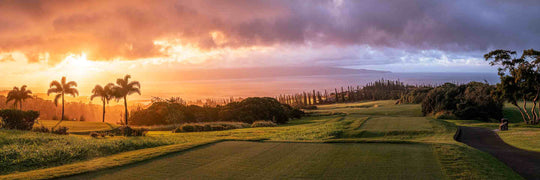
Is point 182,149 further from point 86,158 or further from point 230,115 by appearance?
point 230,115

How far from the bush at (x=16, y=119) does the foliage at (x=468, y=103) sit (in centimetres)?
4985

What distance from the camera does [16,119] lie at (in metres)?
23.4

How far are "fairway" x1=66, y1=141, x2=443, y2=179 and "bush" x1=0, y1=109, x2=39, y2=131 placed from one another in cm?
1622

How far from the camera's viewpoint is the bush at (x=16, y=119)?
75.5ft

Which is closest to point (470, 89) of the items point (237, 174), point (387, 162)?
point (387, 162)

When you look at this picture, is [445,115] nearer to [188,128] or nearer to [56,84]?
[188,128]

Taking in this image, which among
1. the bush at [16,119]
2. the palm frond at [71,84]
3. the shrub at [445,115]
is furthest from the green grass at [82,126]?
the shrub at [445,115]

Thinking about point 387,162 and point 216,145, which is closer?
point 387,162

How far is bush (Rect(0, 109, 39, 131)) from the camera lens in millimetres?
23016

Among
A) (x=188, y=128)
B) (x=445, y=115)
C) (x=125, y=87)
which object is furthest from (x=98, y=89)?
(x=445, y=115)

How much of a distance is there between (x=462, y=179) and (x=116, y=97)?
2020 inches

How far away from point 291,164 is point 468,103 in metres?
48.0

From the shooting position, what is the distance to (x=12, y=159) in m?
11.6

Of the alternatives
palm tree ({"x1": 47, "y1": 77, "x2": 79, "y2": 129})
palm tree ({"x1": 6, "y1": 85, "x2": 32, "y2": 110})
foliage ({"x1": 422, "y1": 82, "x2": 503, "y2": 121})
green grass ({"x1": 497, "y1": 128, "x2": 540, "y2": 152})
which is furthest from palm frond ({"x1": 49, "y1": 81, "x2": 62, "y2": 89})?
green grass ({"x1": 497, "y1": 128, "x2": 540, "y2": 152})
